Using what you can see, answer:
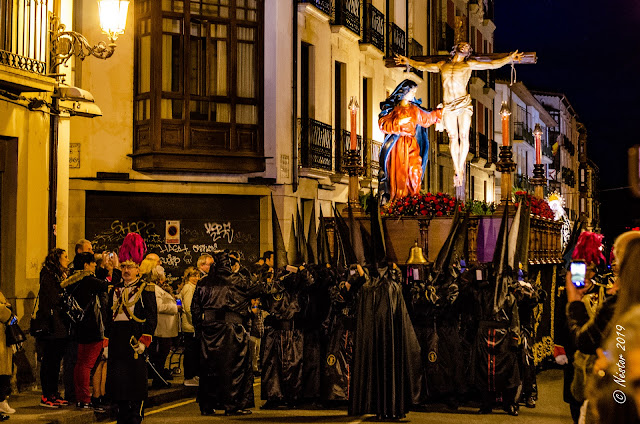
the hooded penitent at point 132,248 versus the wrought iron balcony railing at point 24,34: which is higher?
the wrought iron balcony railing at point 24,34

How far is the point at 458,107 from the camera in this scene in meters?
17.9

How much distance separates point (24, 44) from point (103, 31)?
1372mm

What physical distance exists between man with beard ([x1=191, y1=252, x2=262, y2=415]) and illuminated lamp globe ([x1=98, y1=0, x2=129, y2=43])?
11.7 ft

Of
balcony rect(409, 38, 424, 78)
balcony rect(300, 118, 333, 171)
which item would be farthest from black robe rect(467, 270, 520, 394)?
balcony rect(409, 38, 424, 78)

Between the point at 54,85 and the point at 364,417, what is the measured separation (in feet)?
20.5

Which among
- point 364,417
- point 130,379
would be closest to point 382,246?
point 364,417

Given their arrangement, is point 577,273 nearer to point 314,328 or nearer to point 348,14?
point 314,328

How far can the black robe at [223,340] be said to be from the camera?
37.8 feet

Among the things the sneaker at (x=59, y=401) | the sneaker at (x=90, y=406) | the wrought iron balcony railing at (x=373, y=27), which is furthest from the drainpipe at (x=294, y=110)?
the sneaker at (x=59, y=401)

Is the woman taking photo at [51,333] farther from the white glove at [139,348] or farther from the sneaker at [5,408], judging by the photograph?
the white glove at [139,348]

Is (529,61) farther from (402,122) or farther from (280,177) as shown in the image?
(280,177)

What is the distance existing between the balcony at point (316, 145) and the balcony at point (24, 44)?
30.4ft

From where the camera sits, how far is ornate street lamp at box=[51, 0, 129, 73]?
1298cm

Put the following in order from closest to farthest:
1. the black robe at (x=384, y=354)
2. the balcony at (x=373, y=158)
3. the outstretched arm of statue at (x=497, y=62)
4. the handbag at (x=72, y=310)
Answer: the handbag at (x=72, y=310) < the black robe at (x=384, y=354) < the outstretched arm of statue at (x=497, y=62) < the balcony at (x=373, y=158)
